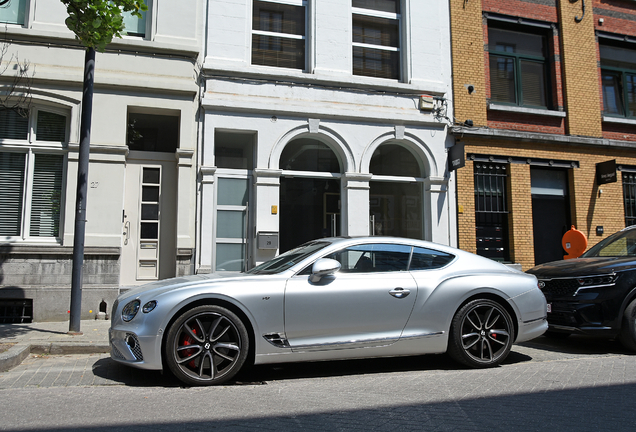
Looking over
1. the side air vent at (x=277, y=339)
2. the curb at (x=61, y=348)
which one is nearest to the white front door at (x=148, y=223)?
the curb at (x=61, y=348)

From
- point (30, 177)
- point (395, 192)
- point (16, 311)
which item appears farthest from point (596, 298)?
point (30, 177)

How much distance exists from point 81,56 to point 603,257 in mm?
9647

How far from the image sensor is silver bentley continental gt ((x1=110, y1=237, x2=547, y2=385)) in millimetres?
4660

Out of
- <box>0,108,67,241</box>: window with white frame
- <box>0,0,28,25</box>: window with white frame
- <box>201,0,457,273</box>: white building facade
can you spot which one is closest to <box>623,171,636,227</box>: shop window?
<box>201,0,457,273</box>: white building facade

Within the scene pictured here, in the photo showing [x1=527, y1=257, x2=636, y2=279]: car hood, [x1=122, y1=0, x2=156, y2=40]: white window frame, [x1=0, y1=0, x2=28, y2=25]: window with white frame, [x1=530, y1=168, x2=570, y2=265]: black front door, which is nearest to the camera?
[x1=527, y1=257, x2=636, y2=279]: car hood

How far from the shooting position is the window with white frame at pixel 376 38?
1173 centimetres

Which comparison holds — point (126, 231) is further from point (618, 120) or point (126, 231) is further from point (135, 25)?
point (618, 120)

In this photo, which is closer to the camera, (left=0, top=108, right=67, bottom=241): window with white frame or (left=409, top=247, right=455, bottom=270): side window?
(left=409, top=247, right=455, bottom=270): side window

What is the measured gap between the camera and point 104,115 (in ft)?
31.4

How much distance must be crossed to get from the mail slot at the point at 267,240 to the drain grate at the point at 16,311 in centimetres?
415

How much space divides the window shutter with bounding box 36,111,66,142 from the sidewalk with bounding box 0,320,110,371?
3.61 metres

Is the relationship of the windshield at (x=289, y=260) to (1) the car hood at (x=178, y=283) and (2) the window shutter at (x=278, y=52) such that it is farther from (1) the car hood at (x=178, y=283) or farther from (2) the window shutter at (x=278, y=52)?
(2) the window shutter at (x=278, y=52)

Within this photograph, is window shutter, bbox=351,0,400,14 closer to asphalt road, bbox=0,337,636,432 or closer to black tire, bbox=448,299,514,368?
black tire, bbox=448,299,514,368

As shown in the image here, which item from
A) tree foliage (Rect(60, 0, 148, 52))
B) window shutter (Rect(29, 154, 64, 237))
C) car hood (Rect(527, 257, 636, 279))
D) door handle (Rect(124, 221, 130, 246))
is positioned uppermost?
tree foliage (Rect(60, 0, 148, 52))
